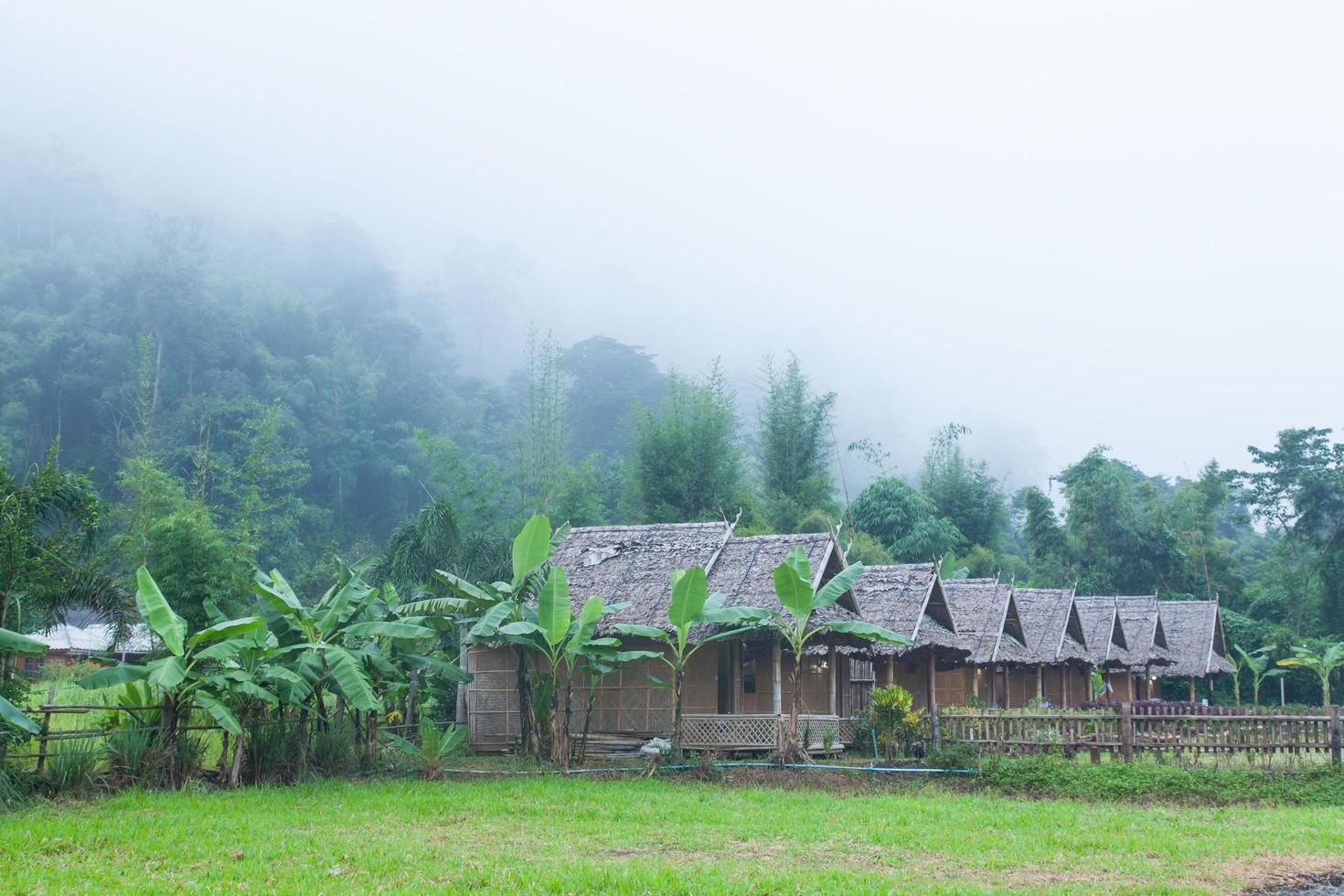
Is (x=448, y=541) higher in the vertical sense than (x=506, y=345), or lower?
lower

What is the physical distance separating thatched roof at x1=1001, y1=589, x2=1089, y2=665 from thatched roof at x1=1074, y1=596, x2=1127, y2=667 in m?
0.43

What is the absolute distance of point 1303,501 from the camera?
4072 cm

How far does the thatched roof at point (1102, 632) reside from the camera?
96.6 feet

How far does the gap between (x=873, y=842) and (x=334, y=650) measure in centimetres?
747

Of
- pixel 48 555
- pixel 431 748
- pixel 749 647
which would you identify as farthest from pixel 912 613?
pixel 48 555

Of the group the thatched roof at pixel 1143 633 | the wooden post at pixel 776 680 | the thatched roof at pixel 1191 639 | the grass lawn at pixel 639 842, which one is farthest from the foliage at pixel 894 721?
the thatched roof at pixel 1191 639

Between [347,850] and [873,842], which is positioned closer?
[347,850]

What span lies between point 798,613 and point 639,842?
6762mm

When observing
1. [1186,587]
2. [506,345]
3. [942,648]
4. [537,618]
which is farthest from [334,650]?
[506,345]

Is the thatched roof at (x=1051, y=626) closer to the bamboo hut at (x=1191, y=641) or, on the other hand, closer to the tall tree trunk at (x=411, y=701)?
the bamboo hut at (x=1191, y=641)

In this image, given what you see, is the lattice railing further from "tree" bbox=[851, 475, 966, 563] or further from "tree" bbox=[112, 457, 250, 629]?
"tree" bbox=[851, 475, 966, 563]

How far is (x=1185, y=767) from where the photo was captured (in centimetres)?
1434

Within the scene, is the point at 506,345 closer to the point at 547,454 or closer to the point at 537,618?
the point at 547,454

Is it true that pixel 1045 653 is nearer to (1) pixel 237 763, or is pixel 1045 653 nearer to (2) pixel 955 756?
(2) pixel 955 756
